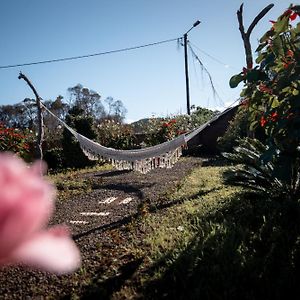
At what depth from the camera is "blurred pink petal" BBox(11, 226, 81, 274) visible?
0.63 feet

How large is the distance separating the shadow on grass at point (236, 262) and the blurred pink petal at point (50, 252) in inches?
73.3

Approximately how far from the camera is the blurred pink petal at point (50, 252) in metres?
0.19

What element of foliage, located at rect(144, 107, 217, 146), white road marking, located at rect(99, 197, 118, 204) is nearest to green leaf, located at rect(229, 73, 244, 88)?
white road marking, located at rect(99, 197, 118, 204)

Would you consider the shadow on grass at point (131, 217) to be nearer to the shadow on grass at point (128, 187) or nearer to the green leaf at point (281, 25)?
the shadow on grass at point (128, 187)

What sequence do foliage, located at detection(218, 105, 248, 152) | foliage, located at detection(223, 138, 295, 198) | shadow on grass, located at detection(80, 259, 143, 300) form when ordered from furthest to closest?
foliage, located at detection(218, 105, 248, 152) < foliage, located at detection(223, 138, 295, 198) < shadow on grass, located at detection(80, 259, 143, 300)

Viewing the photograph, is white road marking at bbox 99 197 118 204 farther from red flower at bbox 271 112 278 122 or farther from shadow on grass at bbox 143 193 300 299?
red flower at bbox 271 112 278 122

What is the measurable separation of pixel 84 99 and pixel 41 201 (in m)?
31.2

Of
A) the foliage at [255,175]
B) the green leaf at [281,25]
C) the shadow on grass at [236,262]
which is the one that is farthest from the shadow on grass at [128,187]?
the green leaf at [281,25]

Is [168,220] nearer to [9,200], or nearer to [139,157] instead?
[139,157]

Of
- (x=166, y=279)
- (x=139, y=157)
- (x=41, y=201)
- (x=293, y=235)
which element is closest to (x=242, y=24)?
(x=139, y=157)

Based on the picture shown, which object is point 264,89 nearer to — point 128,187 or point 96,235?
point 96,235

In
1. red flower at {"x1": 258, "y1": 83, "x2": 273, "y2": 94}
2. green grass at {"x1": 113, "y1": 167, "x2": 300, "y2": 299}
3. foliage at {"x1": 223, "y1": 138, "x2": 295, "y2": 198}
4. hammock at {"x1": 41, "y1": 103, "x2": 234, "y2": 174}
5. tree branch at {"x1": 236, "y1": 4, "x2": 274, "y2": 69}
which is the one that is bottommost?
green grass at {"x1": 113, "y1": 167, "x2": 300, "y2": 299}

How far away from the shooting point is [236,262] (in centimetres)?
215

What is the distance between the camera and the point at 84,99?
99.8 feet
